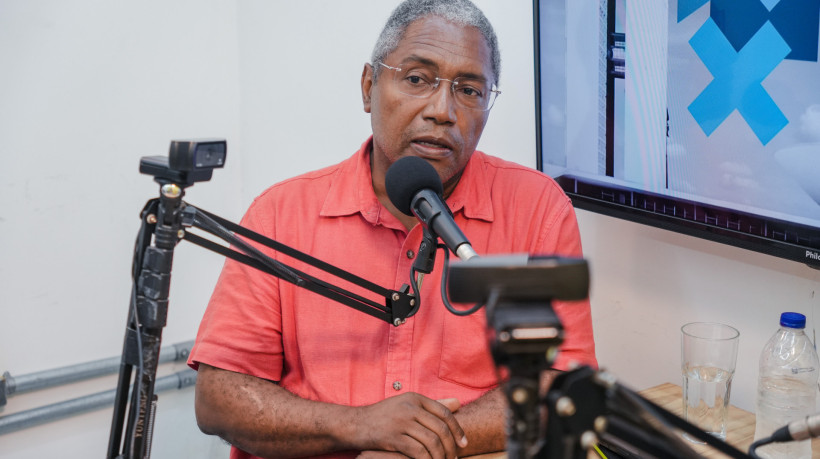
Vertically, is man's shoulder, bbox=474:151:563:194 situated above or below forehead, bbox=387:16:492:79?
below

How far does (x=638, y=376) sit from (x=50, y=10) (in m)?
1.88

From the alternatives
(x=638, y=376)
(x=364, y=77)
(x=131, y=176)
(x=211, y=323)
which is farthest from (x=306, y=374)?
(x=131, y=176)

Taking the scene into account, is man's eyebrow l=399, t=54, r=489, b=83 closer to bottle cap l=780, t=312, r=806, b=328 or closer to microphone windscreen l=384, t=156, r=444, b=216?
microphone windscreen l=384, t=156, r=444, b=216

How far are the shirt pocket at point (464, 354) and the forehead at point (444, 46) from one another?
19.1 inches

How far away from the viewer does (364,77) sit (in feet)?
5.52

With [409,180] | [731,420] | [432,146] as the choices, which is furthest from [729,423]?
[409,180]

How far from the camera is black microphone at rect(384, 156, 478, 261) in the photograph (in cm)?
Result: 88

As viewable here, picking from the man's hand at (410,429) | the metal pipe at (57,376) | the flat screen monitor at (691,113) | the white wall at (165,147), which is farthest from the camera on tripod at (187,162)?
the metal pipe at (57,376)

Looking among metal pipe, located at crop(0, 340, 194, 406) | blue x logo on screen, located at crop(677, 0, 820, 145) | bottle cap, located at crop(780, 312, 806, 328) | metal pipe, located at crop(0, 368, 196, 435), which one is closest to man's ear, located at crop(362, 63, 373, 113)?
blue x logo on screen, located at crop(677, 0, 820, 145)

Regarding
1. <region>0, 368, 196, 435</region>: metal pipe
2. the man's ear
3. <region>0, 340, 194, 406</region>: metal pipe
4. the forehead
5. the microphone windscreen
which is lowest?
<region>0, 368, 196, 435</region>: metal pipe

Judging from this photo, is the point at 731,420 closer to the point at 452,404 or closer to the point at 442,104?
the point at 452,404

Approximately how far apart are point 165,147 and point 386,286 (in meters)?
1.25

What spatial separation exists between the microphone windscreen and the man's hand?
0.42 meters

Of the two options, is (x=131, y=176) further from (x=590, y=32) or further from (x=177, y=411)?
(x=590, y=32)
